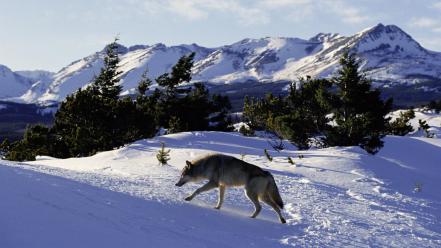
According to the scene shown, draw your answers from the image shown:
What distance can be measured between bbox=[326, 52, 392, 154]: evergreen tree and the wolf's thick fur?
21.7m

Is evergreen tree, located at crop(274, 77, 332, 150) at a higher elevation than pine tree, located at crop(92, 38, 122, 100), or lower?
lower

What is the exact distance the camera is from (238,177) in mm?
9719

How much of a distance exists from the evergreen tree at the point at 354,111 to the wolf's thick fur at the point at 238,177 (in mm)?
21712

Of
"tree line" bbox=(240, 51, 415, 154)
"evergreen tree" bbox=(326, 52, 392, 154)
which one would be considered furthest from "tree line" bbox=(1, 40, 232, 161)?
"evergreen tree" bbox=(326, 52, 392, 154)

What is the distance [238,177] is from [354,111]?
80.0 ft

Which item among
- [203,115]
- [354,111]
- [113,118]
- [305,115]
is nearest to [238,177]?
[354,111]

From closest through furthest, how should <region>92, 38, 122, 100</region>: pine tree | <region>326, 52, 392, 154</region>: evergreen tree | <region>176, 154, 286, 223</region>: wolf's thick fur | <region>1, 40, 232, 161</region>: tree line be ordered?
<region>176, 154, 286, 223</region>: wolf's thick fur
<region>326, 52, 392, 154</region>: evergreen tree
<region>1, 40, 232, 161</region>: tree line
<region>92, 38, 122, 100</region>: pine tree

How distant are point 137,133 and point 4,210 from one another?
34.9m

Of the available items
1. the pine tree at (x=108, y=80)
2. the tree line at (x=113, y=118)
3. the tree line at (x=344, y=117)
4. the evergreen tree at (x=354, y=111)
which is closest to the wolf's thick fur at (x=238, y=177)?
the tree line at (x=344, y=117)

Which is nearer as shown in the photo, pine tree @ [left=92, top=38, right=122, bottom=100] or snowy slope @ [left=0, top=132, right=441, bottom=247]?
snowy slope @ [left=0, top=132, right=441, bottom=247]

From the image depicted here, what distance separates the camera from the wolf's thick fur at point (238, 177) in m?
9.65

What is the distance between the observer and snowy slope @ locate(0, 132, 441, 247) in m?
6.69

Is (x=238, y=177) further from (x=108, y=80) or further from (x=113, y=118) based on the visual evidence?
(x=108, y=80)

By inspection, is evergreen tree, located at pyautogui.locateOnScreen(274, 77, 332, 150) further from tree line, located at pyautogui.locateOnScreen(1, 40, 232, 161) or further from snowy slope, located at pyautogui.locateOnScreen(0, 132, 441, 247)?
snowy slope, located at pyautogui.locateOnScreen(0, 132, 441, 247)
